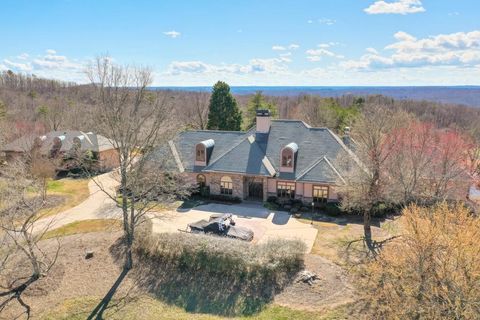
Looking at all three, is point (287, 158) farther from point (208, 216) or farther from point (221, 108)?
point (221, 108)

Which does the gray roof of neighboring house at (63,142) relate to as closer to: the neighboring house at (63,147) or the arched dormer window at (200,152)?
the neighboring house at (63,147)

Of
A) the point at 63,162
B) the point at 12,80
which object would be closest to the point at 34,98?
the point at 63,162

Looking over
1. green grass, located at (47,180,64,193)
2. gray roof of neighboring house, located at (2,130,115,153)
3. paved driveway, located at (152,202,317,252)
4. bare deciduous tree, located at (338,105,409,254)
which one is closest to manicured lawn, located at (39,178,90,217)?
green grass, located at (47,180,64,193)

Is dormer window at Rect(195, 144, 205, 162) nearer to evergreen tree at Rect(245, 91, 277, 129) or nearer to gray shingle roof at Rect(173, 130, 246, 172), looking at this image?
gray shingle roof at Rect(173, 130, 246, 172)

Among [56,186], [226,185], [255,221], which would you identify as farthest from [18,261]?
[56,186]

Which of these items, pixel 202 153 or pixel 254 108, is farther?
pixel 254 108

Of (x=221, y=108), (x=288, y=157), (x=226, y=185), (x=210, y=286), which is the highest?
(x=221, y=108)

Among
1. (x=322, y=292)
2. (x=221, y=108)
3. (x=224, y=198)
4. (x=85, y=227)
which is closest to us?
(x=322, y=292)

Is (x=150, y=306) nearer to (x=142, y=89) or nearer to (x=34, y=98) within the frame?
(x=142, y=89)
